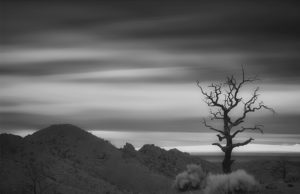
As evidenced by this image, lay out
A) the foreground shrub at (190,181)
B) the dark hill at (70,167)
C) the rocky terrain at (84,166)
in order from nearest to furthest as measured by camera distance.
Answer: the foreground shrub at (190,181) → the rocky terrain at (84,166) → the dark hill at (70,167)

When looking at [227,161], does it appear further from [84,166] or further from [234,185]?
[84,166]

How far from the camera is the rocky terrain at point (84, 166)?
4025 cm

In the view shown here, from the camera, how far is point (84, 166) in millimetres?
49969

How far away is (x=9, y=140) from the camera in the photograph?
4747 cm

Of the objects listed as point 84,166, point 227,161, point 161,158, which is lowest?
point 84,166

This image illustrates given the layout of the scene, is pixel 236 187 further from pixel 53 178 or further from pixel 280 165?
pixel 280 165

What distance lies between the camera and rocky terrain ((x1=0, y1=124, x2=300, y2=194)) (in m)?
40.2

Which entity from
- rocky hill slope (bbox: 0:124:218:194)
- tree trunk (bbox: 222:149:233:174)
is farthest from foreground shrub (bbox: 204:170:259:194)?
rocky hill slope (bbox: 0:124:218:194)

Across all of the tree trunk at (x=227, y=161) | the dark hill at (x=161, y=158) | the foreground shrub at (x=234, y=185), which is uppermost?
the dark hill at (x=161, y=158)

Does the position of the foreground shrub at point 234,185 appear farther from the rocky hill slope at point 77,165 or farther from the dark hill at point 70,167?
the dark hill at point 70,167

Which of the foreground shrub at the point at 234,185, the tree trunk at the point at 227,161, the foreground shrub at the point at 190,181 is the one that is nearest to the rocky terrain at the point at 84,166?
the foreground shrub at the point at 234,185

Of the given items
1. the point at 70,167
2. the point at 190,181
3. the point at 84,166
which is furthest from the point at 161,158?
the point at 190,181

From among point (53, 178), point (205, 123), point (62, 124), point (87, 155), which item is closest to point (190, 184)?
point (205, 123)

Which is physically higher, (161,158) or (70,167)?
(161,158)
